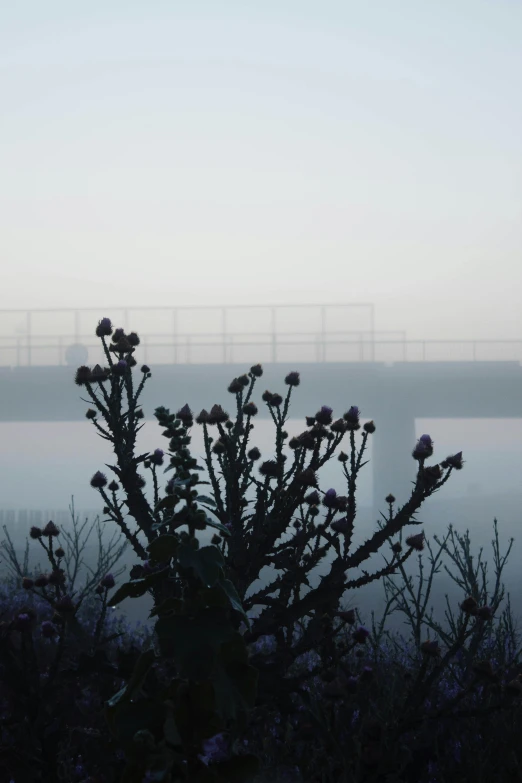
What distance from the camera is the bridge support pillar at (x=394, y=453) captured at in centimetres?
4503

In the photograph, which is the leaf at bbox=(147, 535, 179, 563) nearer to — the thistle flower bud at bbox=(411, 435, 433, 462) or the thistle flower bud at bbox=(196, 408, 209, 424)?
the thistle flower bud at bbox=(411, 435, 433, 462)

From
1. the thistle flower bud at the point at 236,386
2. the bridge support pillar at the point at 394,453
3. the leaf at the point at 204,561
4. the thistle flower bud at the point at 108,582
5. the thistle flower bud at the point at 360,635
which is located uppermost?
the thistle flower bud at the point at 236,386

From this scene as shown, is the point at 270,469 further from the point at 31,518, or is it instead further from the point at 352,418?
the point at 31,518

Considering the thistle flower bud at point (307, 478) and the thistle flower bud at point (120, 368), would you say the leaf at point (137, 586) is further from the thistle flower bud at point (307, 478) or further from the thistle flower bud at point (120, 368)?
the thistle flower bud at point (120, 368)

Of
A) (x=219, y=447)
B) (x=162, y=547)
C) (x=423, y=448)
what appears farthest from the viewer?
(x=219, y=447)

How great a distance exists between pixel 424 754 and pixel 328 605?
1.09 metres

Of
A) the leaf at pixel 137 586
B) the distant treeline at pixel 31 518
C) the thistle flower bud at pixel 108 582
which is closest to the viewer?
the leaf at pixel 137 586

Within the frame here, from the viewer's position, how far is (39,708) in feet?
13.6

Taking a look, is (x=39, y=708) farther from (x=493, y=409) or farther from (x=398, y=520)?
(x=493, y=409)

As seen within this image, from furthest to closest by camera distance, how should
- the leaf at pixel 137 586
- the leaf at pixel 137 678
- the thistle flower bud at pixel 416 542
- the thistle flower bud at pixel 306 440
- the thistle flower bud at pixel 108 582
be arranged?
the thistle flower bud at pixel 108 582 < the thistle flower bud at pixel 416 542 < the thistle flower bud at pixel 306 440 < the leaf at pixel 137 586 < the leaf at pixel 137 678

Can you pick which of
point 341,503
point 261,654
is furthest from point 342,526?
point 261,654

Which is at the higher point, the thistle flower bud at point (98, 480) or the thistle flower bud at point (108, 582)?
the thistle flower bud at point (98, 480)

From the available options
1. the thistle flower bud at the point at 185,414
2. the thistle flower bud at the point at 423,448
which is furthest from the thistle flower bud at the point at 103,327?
the thistle flower bud at the point at 423,448

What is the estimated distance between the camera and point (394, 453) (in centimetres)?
4631
